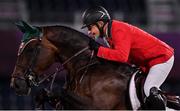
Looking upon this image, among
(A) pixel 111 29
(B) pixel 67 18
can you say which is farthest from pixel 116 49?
(B) pixel 67 18

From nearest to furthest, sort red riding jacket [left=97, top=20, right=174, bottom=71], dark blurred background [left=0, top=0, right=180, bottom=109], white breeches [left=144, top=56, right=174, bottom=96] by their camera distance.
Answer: red riding jacket [left=97, top=20, right=174, bottom=71], white breeches [left=144, top=56, right=174, bottom=96], dark blurred background [left=0, top=0, right=180, bottom=109]

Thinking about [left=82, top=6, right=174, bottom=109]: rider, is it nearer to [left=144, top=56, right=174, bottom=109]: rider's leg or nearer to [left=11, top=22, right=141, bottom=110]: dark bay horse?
[left=144, top=56, right=174, bottom=109]: rider's leg

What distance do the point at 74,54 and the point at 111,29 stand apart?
48 cm

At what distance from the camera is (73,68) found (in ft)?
23.6

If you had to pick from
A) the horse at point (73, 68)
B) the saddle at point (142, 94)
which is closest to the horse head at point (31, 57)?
the horse at point (73, 68)

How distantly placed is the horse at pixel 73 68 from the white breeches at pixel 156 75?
186 mm

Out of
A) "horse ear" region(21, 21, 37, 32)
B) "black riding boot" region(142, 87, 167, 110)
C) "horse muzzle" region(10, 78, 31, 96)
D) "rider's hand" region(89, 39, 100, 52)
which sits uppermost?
"horse ear" region(21, 21, 37, 32)

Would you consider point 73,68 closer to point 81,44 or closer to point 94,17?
point 81,44

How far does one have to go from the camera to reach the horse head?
23.6 feet

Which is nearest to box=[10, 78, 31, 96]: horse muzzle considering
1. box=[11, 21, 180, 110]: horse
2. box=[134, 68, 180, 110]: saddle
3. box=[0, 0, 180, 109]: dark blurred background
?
box=[11, 21, 180, 110]: horse

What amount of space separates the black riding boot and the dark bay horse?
24cm

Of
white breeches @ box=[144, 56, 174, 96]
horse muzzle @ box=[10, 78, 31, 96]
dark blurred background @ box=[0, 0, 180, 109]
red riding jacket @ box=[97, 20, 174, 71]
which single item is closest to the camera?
red riding jacket @ box=[97, 20, 174, 71]

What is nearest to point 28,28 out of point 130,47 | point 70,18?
point 130,47

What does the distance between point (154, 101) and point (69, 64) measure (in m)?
0.92
